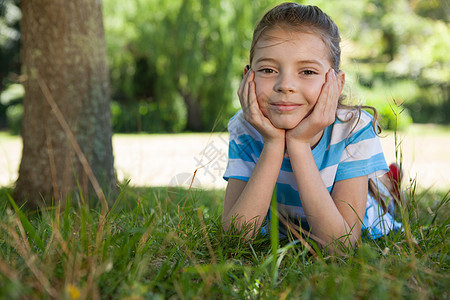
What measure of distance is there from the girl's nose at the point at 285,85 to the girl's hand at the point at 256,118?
121 mm

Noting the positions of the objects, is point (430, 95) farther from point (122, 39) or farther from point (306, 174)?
point (306, 174)

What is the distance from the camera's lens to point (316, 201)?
1.72 meters

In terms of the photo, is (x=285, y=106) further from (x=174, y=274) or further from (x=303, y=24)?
(x=174, y=274)

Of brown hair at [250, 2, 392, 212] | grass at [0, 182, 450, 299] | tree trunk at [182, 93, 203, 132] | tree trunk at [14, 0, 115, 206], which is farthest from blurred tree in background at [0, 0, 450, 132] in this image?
grass at [0, 182, 450, 299]

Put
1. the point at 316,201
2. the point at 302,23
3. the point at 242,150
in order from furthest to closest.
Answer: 1. the point at 242,150
2. the point at 302,23
3. the point at 316,201

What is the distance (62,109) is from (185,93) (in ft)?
47.9

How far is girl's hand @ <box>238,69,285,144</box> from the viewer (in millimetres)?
1809

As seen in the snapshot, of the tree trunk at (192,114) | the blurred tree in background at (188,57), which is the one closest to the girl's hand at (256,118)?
the blurred tree in background at (188,57)

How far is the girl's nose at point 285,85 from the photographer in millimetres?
1772

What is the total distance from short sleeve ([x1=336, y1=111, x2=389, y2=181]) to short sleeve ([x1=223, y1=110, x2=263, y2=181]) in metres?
0.44

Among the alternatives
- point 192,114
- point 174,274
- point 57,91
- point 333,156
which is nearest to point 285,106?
point 333,156

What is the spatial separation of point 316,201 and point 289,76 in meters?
0.56

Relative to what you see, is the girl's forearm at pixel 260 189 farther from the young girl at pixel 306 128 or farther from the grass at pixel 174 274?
the grass at pixel 174 274

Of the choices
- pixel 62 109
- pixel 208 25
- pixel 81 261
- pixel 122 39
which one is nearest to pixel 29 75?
pixel 62 109
